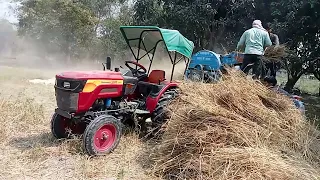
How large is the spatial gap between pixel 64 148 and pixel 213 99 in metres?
2.13

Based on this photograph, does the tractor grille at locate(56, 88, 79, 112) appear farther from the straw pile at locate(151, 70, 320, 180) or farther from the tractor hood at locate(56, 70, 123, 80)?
the straw pile at locate(151, 70, 320, 180)

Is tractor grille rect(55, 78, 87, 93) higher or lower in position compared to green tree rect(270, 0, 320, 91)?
lower

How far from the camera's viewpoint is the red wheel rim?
4402 millimetres

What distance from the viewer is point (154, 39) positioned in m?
5.84

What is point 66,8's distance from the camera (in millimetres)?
21344

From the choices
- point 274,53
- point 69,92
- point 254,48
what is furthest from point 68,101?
point 274,53

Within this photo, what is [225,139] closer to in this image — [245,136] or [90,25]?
[245,136]

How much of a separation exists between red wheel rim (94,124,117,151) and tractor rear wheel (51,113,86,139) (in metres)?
0.66

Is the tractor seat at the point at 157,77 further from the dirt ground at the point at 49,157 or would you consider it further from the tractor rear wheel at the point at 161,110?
the dirt ground at the point at 49,157

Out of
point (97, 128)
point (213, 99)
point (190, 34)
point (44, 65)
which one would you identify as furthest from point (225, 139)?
point (44, 65)

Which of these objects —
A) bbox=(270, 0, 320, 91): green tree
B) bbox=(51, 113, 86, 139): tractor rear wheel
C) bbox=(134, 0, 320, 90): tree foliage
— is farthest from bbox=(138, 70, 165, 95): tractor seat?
bbox=(270, 0, 320, 91): green tree

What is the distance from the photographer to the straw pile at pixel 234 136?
3.36 meters

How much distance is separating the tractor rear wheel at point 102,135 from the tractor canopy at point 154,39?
1503mm

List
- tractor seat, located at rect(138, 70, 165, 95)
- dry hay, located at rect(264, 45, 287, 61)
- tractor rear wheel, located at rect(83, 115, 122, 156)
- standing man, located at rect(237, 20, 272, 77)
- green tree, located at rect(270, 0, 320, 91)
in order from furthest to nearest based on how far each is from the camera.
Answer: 1. green tree, located at rect(270, 0, 320, 91)
2. dry hay, located at rect(264, 45, 287, 61)
3. standing man, located at rect(237, 20, 272, 77)
4. tractor seat, located at rect(138, 70, 165, 95)
5. tractor rear wheel, located at rect(83, 115, 122, 156)
